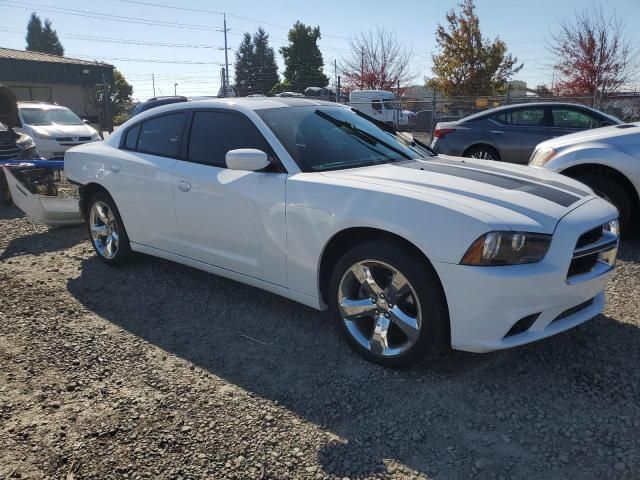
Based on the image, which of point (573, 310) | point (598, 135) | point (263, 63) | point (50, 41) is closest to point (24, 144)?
point (598, 135)

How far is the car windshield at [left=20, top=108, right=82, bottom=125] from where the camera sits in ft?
42.9

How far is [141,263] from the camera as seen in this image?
205 inches

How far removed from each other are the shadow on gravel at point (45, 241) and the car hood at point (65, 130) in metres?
6.79

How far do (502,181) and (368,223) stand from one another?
3.26 feet

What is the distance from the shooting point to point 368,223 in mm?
2975

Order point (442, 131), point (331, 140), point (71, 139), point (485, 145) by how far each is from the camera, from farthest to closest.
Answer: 1. point (71, 139)
2. point (442, 131)
3. point (485, 145)
4. point (331, 140)

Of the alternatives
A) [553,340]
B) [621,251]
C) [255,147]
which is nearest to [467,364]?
[553,340]

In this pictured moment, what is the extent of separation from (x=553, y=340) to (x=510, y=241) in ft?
3.68

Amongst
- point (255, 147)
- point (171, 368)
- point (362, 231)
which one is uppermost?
point (255, 147)

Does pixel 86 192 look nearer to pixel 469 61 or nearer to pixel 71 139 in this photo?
pixel 71 139

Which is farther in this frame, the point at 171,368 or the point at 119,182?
the point at 119,182

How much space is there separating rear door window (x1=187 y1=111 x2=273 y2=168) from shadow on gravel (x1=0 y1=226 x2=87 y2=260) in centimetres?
279

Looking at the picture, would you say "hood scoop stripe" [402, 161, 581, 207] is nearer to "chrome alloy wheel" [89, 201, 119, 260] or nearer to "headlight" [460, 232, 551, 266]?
"headlight" [460, 232, 551, 266]

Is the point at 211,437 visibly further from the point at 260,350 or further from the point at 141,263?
the point at 141,263
